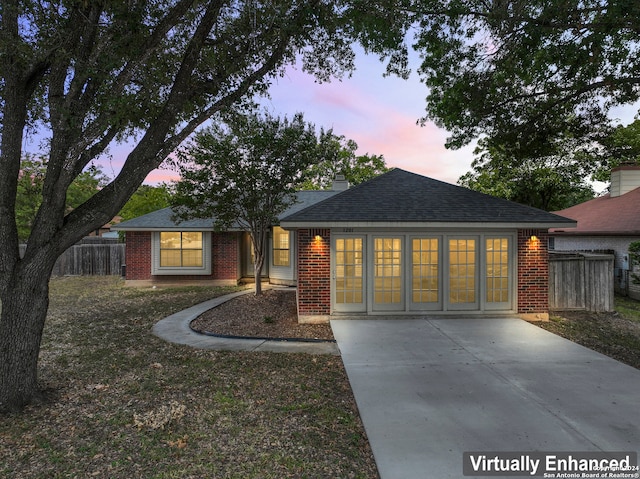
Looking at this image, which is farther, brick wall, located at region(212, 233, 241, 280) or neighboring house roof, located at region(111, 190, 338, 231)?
brick wall, located at region(212, 233, 241, 280)

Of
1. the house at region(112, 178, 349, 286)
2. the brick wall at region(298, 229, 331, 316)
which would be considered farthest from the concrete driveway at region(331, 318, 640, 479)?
the house at region(112, 178, 349, 286)

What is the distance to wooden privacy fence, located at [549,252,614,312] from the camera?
909 centimetres

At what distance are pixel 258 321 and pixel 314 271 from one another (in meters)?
1.81

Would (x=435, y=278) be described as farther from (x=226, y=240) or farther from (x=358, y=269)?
(x=226, y=240)

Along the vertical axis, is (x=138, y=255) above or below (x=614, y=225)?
below

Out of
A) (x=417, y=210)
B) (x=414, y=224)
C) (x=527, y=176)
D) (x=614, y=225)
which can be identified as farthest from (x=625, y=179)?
(x=414, y=224)

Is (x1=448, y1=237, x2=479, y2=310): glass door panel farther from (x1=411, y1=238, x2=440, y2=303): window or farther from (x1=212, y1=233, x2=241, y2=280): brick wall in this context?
(x1=212, y1=233, x2=241, y2=280): brick wall

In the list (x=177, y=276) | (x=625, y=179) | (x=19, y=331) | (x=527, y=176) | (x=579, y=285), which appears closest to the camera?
(x=19, y=331)

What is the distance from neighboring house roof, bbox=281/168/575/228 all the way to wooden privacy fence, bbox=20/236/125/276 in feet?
45.3

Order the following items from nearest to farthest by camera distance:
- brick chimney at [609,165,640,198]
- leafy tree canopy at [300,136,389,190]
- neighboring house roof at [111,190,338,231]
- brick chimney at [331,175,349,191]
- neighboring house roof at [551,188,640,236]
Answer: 1. neighboring house roof at [551,188,640,236]
2. neighboring house roof at [111,190,338,231]
3. brick chimney at [609,165,640,198]
4. brick chimney at [331,175,349,191]
5. leafy tree canopy at [300,136,389,190]

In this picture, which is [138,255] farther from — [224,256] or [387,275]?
[387,275]

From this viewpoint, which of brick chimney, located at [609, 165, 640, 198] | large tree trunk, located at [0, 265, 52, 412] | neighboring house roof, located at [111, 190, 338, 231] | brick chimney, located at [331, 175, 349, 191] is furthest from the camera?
brick chimney, located at [331, 175, 349, 191]

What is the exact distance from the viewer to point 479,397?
14.3ft

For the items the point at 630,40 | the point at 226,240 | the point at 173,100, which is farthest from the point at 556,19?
the point at 226,240
